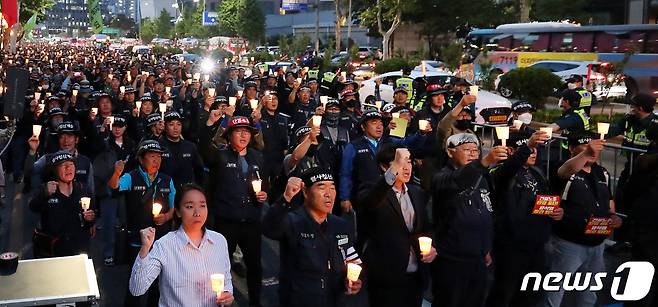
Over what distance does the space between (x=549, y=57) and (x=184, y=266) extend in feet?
109

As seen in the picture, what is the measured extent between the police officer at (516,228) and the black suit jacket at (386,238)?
3.41 feet

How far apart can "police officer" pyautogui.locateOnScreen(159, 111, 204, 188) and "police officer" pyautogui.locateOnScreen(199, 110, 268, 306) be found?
0.94 metres

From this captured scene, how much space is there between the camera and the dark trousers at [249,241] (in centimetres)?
707

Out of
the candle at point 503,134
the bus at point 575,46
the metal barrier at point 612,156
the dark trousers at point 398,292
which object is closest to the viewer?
the dark trousers at point 398,292

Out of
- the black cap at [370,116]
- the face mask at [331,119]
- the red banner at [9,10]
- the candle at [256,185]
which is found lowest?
the candle at [256,185]

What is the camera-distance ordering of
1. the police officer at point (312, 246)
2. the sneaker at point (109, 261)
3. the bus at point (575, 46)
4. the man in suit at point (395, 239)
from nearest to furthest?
the police officer at point (312, 246)
the man in suit at point (395, 239)
the sneaker at point (109, 261)
the bus at point (575, 46)

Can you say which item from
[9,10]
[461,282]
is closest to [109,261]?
[461,282]

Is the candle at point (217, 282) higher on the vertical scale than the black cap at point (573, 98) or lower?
lower

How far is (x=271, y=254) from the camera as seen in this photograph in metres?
9.18

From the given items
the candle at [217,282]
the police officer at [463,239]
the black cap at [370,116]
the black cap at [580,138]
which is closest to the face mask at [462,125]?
the black cap at [370,116]

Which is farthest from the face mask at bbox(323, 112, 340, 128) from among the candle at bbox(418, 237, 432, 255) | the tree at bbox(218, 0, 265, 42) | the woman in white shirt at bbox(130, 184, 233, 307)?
the tree at bbox(218, 0, 265, 42)

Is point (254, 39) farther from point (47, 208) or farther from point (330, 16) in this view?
point (47, 208)

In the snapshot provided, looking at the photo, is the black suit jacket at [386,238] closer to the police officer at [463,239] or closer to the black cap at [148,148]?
the police officer at [463,239]

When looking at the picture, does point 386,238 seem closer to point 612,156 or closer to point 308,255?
point 308,255
